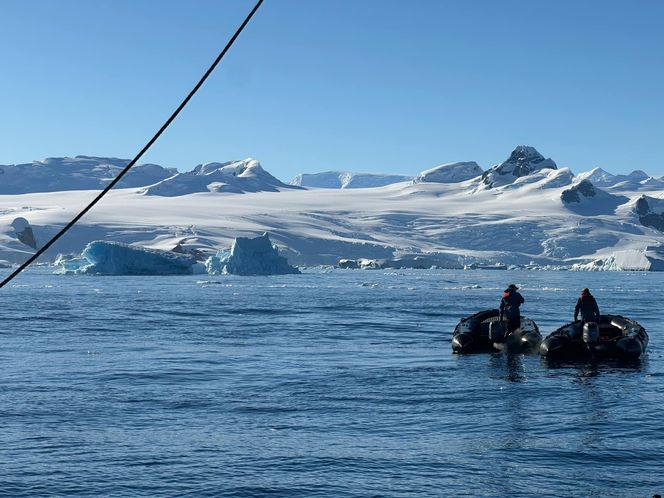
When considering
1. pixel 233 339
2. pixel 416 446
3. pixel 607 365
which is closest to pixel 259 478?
pixel 416 446

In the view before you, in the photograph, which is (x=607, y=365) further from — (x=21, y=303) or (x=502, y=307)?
(x=21, y=303)

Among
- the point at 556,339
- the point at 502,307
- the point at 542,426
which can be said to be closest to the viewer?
the point at 542,426

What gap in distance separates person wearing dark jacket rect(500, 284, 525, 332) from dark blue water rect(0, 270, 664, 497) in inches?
54.4

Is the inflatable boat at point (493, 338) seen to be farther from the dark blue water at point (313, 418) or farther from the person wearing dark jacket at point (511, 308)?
the dark blue water at point (313, 418)

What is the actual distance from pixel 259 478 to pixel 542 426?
6.82m

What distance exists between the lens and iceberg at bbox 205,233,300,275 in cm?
11344

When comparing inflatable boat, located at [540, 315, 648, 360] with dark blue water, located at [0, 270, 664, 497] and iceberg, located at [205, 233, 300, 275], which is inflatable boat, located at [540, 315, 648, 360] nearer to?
dark blue water, located at [0, 270, 664, 497]

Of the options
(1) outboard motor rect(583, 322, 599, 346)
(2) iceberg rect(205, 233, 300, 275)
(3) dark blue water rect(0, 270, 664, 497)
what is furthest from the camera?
(2) iceberg rect(205, 233, 300, 275)

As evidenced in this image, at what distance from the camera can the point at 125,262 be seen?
354 ft

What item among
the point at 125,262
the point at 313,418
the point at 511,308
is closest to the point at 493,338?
the point at 511,308

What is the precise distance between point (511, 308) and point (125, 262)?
3282 inches

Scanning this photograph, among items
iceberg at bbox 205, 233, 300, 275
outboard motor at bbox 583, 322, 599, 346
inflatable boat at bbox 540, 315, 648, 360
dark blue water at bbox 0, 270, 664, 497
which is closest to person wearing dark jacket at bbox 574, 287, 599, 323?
inflatable boat at bbox 540, 315, 648, 360

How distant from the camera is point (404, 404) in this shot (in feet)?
67.7

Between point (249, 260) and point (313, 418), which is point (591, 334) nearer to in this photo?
point (313, 418)
